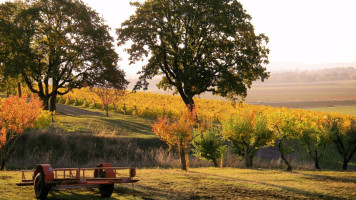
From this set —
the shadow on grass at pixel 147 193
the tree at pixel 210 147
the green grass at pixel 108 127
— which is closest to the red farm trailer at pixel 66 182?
the shadow on grass at pixel 147 193

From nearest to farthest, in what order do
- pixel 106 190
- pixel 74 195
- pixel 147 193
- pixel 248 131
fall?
pixel 106 190
pixel 74 195
pixel 147 193
pixel 248 131

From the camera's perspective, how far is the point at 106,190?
13297 mm

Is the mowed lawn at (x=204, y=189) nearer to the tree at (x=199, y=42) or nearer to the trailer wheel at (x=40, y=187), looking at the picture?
the trailer wheel at (x=40, y=187)

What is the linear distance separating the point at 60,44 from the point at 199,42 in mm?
15082

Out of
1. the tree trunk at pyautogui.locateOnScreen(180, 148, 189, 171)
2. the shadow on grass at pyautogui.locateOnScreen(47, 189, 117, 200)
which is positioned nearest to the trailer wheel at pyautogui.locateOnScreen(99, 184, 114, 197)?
the shadow on grass at pyautogui.locateOnScreen(47, 189, 117, 200)

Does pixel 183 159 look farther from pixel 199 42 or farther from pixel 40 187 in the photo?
pixel 199 42

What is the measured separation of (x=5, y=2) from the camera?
44.9 metres

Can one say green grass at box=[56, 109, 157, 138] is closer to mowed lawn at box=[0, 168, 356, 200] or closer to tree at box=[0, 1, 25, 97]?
tree at box=[0, 1, 25, 97]

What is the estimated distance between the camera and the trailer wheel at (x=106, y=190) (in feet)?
43.5

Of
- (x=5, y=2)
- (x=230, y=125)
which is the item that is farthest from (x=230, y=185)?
(x=5, y=2)

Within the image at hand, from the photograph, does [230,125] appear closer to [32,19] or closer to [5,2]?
[32,19]

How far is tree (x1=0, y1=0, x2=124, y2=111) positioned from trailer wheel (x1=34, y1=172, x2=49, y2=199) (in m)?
29.9

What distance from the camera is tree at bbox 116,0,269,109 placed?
43125 millimetres

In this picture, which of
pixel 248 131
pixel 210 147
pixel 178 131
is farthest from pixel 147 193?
pixel 210 147
